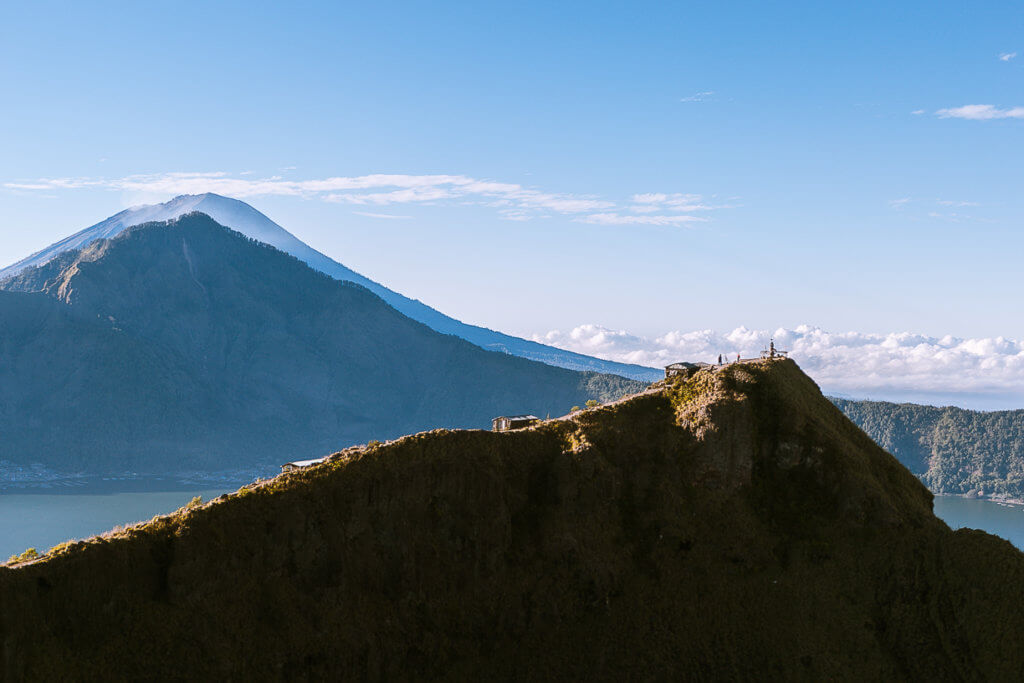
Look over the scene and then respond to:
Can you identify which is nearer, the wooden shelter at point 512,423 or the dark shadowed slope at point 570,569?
the dark shadowed slope at point 570,569

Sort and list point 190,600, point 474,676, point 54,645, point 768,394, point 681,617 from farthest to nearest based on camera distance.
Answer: point 768,394 < point 681,617 < point 474,676 < point 190,600 < point 54,645

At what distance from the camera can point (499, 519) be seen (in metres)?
35.9

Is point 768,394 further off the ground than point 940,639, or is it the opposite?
point 768,394

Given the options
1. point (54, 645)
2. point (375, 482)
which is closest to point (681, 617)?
point (375, 482)

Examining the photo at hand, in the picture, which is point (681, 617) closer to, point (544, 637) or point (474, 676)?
point (544, 637)

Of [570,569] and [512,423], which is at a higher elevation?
[512,423]

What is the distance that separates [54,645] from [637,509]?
70.6ft

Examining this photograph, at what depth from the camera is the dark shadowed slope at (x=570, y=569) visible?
30578mm

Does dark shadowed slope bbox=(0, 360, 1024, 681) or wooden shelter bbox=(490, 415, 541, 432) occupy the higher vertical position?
wooden shelter bbox=(490, 415, 541, 432)

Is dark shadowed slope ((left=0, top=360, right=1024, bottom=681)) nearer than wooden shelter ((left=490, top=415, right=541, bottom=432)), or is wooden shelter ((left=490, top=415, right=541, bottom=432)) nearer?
dark shadowed slope ((left=0, top=360, right=1024, bottom=681))

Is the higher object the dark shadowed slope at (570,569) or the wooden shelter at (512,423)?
the wooden shelter at (512,423)

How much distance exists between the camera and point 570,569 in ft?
119

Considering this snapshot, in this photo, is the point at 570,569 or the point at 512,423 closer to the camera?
the point at 570,569

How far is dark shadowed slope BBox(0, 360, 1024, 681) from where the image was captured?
30.6 meters
